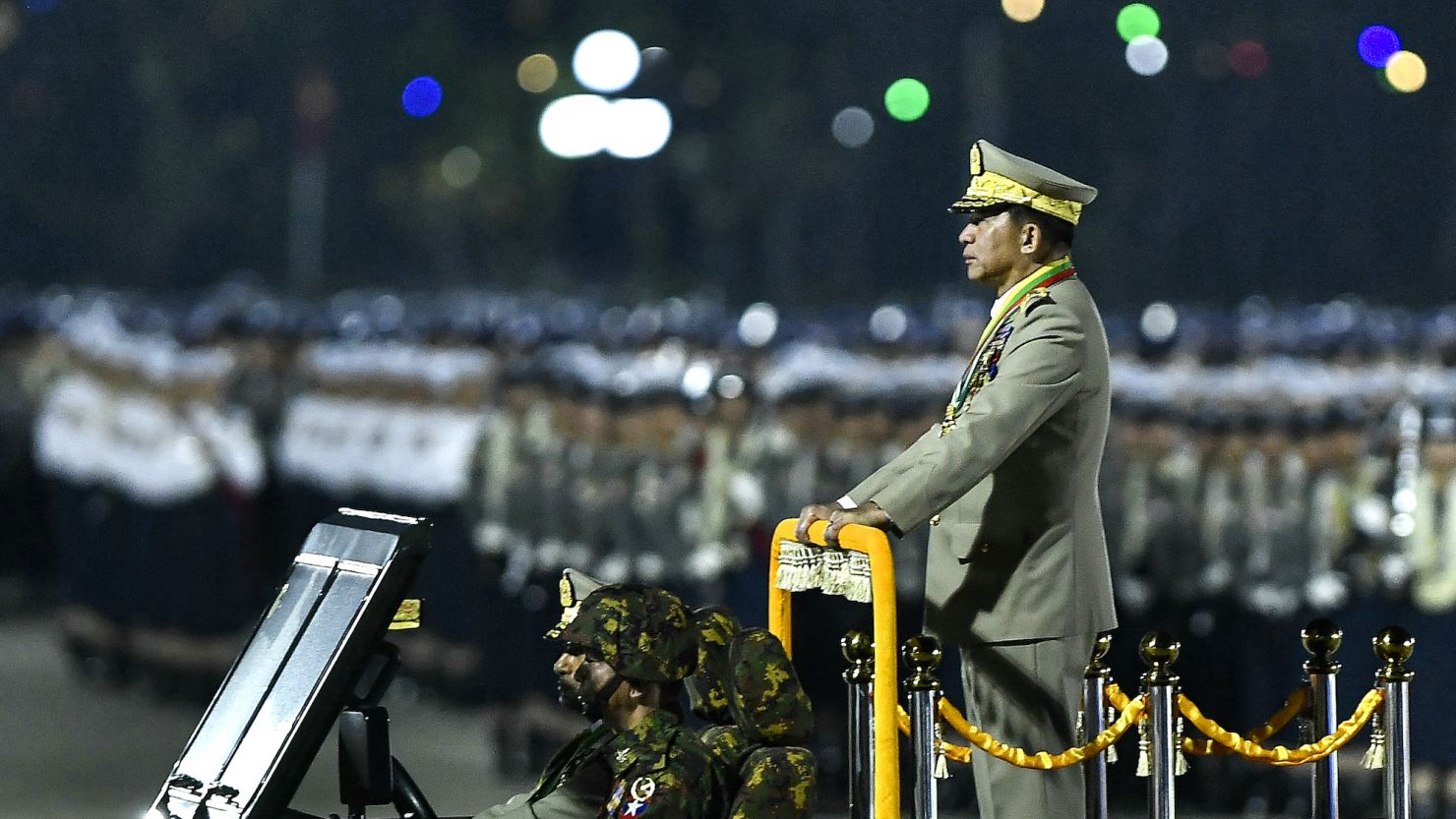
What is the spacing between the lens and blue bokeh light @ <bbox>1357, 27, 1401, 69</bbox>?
1491 centimetres

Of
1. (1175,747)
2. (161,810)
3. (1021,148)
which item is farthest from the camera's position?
(1021,148)

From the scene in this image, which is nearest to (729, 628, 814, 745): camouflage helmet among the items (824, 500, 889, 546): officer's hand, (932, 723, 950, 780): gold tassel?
(824, 500, 889, 546): officer's hand

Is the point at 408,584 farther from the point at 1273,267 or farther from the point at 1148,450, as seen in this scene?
Answer: the point at 1273,267

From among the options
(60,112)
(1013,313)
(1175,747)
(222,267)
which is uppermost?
(60,112)

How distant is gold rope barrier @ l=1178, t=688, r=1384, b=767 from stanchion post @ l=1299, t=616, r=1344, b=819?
121 millimetres

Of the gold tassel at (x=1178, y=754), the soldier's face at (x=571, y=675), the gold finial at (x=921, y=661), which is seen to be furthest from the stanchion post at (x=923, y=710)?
the soldier's face at (x=571, y=675)

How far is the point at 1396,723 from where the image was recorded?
4758 mm

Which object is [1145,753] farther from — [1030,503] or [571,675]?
[571,675]

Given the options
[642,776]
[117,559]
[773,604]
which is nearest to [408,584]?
[642,776]

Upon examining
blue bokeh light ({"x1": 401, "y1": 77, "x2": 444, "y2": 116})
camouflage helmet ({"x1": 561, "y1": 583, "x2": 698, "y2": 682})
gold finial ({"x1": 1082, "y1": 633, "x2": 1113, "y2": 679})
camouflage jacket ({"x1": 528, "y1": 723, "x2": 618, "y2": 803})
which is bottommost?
camouflage jacket ({"x1": 528, "y1": 723, "x2": 618, "y2": 803})

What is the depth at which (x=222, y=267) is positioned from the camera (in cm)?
1488

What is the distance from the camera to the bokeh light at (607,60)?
50.6 ft

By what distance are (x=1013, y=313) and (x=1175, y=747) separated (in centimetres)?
97

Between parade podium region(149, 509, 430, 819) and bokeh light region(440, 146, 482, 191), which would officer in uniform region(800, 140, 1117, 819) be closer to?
parade podium region(149, 509, 430, 819)
